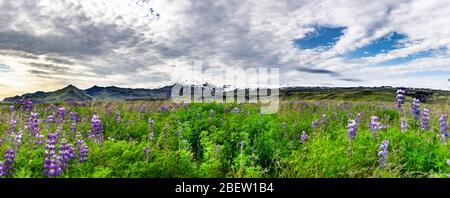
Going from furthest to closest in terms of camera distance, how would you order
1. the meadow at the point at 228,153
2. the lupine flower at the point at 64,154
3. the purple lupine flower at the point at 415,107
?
the purple lupine flower at the point at 415,107 → the meadow at the point at 228,153 → the lupine flower at the point at 64,154

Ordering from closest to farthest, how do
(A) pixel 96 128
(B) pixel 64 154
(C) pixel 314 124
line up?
(B) pixel 64 154 → (A) pixel 96 128 → (C) pixel 314 124

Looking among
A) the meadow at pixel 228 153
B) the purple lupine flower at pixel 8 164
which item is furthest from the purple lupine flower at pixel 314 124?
the purple lupine flower at pixel 8 164

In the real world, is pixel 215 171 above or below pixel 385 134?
below

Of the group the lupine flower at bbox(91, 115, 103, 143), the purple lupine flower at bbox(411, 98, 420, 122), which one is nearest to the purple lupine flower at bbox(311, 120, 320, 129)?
the purple lupine flower at bbox(411, 98, 420, 122)

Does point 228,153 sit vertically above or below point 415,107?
below

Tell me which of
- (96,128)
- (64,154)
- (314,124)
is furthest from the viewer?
(314,124)

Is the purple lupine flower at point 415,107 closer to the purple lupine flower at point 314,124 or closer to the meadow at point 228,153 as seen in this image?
the meadow at point 228,153

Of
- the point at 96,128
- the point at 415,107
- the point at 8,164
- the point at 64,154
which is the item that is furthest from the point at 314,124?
the point at 8,164

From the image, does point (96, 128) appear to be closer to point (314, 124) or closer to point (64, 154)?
point (64, 154)
